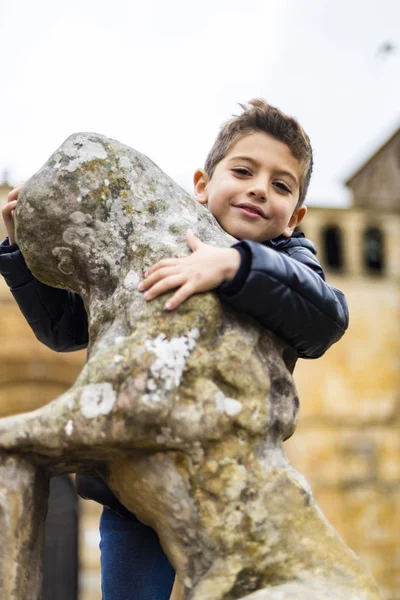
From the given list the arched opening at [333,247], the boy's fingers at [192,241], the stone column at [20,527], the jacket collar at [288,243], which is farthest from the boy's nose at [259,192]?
the arched opening at [333,247]

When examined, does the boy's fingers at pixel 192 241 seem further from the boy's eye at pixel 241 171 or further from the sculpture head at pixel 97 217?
the boy's eye at pixel 241 171

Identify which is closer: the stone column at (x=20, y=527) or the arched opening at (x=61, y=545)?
the stone column at (x=20, y=527)

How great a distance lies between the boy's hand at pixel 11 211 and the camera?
1803 mm

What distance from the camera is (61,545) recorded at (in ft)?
26.3

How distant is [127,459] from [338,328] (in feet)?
1.65

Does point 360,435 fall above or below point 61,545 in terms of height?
above

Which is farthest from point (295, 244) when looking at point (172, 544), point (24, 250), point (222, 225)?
point (172, 544)

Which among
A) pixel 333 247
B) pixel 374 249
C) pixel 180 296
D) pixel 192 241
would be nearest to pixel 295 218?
pixel 192 241

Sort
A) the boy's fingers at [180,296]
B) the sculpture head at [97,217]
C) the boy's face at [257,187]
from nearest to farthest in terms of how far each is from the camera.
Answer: the boy's fingers at [180,296] < the sculpture head at [97,217] < the boy's face at [257,187]

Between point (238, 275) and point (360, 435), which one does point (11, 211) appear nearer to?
point (238, 275)

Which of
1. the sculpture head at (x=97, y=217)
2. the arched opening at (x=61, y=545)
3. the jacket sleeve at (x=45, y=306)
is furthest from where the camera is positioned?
the arched opening at (x=61, y=545)

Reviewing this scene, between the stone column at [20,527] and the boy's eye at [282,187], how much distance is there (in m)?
0.82

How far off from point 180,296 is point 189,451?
29 centimetres

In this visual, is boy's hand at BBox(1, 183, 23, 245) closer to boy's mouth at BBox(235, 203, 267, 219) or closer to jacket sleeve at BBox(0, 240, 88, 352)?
jacket sleeve at BBox(0, 240, 88, 352)
